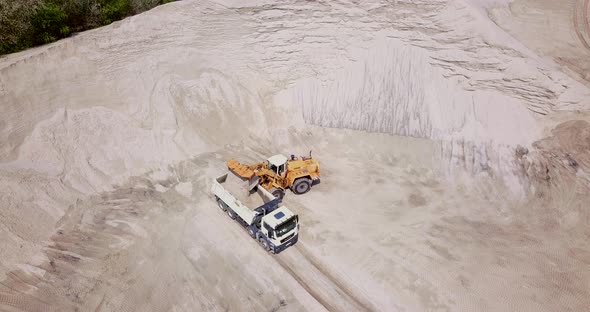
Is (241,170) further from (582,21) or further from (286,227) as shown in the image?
(582,21)

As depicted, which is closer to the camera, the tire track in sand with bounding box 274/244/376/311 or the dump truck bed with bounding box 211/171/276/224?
the tire track in sand with bounding box 274/244/376/311

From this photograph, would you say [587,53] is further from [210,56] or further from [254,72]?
[210,56]

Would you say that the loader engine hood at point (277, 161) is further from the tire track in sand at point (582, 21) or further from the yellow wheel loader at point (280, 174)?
the tire track in sand at point (582, 21)

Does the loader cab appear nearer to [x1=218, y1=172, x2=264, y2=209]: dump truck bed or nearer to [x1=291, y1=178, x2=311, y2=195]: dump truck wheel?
[x1=291, y1=178, x2=311, y2=195]: dump truck wheel

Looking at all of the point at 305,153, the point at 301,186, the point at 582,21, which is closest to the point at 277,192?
the point at 301,186

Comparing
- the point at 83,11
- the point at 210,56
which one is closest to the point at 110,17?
the point at 83,11

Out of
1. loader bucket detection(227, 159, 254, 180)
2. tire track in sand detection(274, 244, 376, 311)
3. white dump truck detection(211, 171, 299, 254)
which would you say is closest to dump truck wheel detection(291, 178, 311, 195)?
white dump truck detection(211, 171, 299, 254)

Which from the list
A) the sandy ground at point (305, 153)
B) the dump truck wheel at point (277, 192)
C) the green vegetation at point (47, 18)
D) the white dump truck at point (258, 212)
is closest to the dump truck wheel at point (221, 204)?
the white dump truck at point (258, 212)
